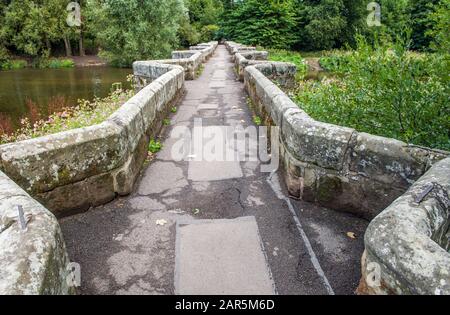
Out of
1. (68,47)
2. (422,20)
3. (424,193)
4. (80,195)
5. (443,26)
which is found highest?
(68,47)

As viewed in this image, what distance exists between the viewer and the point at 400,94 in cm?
366

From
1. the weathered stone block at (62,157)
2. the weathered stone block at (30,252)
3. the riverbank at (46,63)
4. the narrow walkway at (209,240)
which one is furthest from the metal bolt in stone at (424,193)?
the riverbank at (46,63)

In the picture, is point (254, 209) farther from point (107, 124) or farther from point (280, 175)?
point (107, 124)

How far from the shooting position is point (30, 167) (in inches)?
122

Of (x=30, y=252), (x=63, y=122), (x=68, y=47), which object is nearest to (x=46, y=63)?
(x=68, y=47)

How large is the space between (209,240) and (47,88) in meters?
23.9

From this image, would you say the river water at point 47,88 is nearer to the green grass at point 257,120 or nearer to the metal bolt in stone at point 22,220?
the green grass at point 257,120

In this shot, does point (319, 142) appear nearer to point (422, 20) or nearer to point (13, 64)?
point (422, 20)

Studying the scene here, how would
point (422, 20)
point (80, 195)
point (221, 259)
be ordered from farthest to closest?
point (422, 20)
point (80, 195)
point (221, 259)

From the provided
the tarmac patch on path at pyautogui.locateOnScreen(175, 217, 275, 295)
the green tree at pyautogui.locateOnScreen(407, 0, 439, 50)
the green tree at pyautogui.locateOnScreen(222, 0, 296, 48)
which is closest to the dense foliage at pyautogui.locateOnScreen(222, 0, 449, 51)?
the green tree at pyautogui.locateOnScreen(222, 0, 296, 48)

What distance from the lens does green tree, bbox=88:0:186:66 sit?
28062 mm

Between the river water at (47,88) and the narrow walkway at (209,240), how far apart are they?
11.0 meters

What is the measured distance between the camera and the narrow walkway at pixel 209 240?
271 cm

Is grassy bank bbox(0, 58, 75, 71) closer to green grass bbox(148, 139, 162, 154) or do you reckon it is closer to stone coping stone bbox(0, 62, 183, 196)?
green grass bbox(148, 139, 162, 154)
